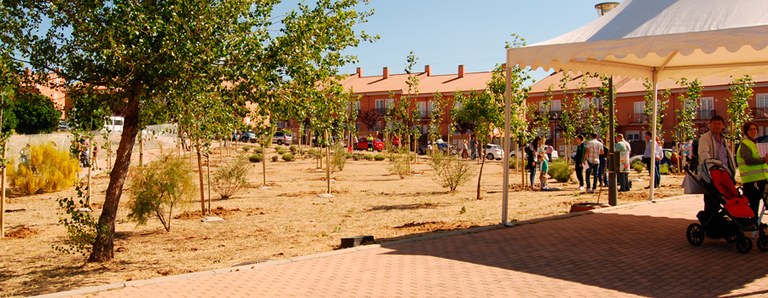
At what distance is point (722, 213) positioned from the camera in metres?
7.94

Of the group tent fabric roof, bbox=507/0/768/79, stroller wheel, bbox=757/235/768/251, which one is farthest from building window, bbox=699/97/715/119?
stroller wheel, bbox=757/235/768/251

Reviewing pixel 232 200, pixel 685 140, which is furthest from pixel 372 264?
pixel 685 140

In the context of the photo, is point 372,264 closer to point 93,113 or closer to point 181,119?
point 181,119

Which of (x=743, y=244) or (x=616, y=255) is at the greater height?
(x=743, y=244)

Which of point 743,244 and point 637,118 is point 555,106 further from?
point 743,244

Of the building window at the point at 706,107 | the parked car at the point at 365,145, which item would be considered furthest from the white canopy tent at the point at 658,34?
the parked car at the point at 365,145

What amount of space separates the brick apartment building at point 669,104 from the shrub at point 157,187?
4233 cm

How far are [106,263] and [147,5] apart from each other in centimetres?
336

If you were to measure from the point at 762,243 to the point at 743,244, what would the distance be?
316mm

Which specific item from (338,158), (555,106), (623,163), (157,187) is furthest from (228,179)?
(555,106)

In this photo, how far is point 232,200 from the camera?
658 inches

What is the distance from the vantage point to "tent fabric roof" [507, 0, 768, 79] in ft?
25.1

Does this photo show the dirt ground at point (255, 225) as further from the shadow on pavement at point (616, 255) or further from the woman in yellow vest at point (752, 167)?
the woman in yellow vest at point (752, 167)

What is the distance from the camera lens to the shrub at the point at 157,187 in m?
10.5
